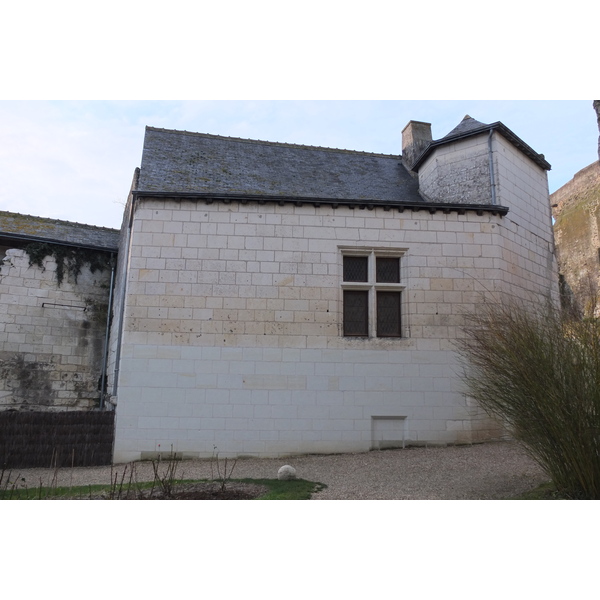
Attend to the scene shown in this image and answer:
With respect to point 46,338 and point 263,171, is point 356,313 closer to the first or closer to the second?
point 263,171

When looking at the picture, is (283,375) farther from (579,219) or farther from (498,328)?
(579,219)

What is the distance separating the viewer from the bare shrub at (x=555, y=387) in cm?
488

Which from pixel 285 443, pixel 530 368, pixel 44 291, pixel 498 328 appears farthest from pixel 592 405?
pixel 44 291

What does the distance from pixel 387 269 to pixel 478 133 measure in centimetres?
374

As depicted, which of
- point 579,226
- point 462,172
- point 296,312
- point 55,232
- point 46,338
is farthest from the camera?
point 579,226

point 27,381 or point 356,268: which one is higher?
point 356,268

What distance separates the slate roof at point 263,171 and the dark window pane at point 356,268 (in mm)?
1142

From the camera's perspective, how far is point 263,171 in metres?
11.6

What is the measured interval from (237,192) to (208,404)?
4.04 meters

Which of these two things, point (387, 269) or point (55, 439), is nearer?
point (55, 439)

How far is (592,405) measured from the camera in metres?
4.84

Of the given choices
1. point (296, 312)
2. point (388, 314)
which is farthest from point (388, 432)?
point (296, 312)

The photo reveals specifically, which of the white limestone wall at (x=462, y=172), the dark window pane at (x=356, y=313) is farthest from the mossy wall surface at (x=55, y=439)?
the white limestone wall at (x=462, y=172)

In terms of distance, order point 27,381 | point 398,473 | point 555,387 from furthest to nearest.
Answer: point 27,381 → point 398,473 → point 555,387
